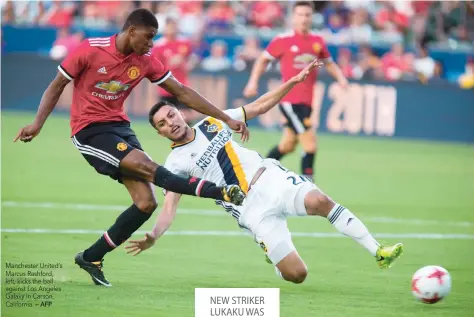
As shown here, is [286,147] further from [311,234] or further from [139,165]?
[139,165]

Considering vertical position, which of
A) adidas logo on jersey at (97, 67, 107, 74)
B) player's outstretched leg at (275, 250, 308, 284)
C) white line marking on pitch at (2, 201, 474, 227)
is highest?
white line marking on pitch at (2, 201, 474, 227)

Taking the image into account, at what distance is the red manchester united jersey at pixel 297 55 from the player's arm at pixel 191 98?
242 inches

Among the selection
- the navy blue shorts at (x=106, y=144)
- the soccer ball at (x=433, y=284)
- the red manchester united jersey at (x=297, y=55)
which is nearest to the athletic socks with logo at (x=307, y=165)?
the red manchester united jersey at (x=297, y=55)

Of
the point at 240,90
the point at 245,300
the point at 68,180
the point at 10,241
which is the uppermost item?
the point at 240,90

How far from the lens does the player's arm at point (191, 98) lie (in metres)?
8.91

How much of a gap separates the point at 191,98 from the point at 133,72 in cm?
61

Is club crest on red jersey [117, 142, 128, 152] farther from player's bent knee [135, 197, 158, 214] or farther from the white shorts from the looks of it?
the white shorts

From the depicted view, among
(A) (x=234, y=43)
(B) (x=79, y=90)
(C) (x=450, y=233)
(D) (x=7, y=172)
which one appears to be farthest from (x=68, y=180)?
(A) (x=234, y=43)

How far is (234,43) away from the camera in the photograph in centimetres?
2794

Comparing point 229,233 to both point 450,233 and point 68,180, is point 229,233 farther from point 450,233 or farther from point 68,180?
point 68,180

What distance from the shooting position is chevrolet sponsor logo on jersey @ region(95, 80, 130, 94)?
8781 mm

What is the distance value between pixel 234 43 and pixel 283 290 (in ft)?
64.4

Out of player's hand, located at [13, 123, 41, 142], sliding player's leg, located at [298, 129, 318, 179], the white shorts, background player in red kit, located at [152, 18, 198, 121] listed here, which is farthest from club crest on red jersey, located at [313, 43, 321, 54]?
player's hand, located at [13, 123, 41, 142]

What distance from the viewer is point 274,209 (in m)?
8.54
